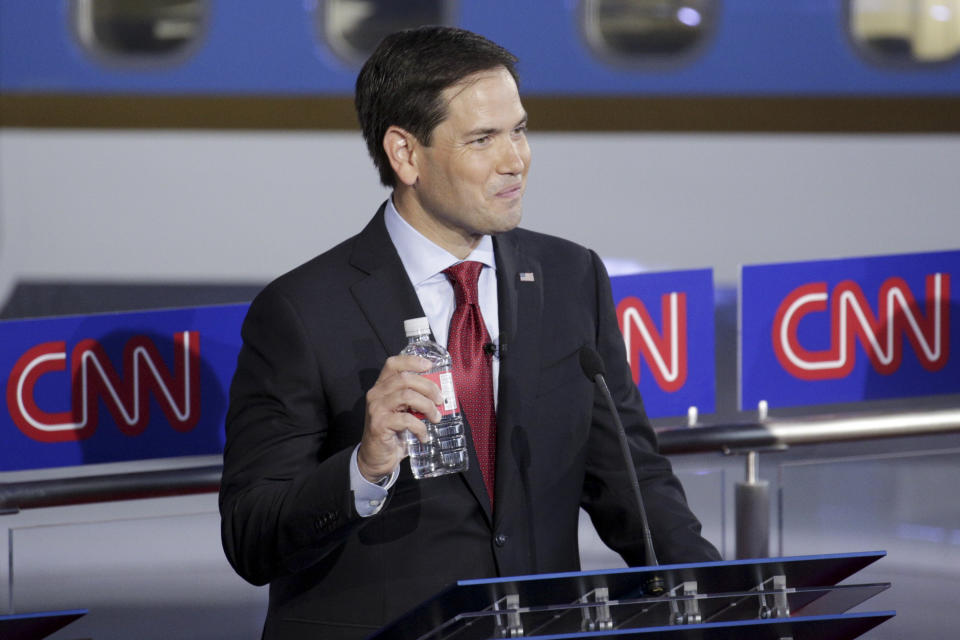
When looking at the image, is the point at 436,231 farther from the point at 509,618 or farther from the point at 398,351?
the point at 509,618

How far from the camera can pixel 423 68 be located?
7.11ft

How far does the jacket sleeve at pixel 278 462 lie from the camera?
1985 millimetres

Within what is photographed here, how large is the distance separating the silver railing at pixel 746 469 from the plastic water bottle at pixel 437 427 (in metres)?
1.19

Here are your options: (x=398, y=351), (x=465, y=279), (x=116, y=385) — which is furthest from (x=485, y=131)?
(x=116, y=385)

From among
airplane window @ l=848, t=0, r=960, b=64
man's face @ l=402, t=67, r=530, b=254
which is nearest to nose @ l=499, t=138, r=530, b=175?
man's face @ l=402, t=67, r=530, b=254

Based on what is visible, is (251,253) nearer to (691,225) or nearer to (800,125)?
(691,225)

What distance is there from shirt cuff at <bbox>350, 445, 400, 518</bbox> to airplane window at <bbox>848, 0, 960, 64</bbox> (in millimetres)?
4265

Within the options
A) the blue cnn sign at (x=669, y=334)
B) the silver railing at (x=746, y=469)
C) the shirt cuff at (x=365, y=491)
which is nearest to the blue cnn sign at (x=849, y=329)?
the blue cnn sign at (x=669, y=334)

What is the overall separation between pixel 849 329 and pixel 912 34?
2369 mm

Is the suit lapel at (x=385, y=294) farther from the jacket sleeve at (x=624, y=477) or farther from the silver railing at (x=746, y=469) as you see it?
the silver railing at (x=746, y=469)

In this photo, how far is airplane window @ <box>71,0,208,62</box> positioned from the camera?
5848 mm

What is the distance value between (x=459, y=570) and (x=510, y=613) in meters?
0.51

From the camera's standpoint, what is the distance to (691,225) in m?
5.91

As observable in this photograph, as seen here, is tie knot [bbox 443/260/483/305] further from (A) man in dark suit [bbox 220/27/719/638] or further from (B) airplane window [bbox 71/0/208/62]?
(B) airplane window [bbox 71/0/208/62]
